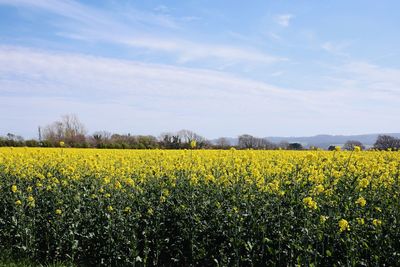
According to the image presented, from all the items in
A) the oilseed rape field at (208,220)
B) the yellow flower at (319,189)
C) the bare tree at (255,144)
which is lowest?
the oilseed rape field at (208,220)

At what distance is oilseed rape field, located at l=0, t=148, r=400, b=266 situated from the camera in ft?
17.8

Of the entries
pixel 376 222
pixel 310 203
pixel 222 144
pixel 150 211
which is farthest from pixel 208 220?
pixel 222 144

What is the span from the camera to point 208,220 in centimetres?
646

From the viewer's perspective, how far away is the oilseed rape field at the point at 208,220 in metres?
5.42

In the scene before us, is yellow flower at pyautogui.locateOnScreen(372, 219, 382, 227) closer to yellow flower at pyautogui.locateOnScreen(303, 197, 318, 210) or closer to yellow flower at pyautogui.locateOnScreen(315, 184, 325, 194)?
yellow flower at pyautogui.locateOnScreen(303, 197, 318, 210)

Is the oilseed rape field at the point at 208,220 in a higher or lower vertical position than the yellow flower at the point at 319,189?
lower

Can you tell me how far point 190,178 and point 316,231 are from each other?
3.17 m

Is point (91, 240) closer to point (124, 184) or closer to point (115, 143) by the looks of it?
point (124, 184)

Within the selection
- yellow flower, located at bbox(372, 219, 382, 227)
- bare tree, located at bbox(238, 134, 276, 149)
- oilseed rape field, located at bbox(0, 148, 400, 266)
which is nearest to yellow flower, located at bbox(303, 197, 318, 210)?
oilseed rape field, located at bbox(0, 148, 400, 266)

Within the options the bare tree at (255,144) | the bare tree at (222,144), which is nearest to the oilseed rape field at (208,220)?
the bare tree at (255,144)

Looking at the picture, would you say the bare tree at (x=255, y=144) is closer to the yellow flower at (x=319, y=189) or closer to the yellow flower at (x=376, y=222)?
the yellow flower at (x=319, y=189)

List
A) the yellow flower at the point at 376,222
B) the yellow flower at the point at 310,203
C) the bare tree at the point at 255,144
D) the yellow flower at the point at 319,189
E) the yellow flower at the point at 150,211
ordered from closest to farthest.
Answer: the yellow flower at the point at 376,222 < the yellow flower at the point at 310,203 < the yellow flower at the point at 319,189 < the yellow flower at the point at 150,211 < the bare tree at the point at 255,144

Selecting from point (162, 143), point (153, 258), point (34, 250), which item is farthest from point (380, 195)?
point (162, 143)

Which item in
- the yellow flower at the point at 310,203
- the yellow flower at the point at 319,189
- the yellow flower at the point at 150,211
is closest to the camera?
the yellow flower at the point at 310,203
